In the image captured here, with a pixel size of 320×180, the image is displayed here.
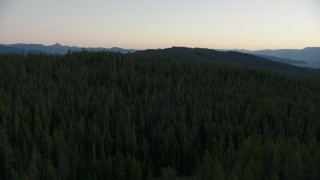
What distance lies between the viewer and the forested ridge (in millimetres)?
13562

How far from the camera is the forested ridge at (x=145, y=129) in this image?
1356 cm

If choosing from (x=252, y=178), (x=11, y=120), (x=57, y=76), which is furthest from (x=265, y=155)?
(x=57, y=76)

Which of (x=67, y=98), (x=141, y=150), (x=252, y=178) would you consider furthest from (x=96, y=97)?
(x=252, y=178)

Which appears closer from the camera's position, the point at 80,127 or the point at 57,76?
the point at 80,127

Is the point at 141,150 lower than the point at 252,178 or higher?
lower

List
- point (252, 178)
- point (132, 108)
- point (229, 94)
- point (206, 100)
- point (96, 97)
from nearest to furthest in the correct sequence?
point (252, 178) → point (132, 108) → point (96, 97) → point (206, 100) → point (229, 94)

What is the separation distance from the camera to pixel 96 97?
25750mm

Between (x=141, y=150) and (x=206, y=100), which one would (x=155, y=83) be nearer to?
(x=206, y=100)

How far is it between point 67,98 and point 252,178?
54.5ft

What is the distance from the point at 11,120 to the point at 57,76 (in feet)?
45.6

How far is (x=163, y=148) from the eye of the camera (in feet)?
58.7

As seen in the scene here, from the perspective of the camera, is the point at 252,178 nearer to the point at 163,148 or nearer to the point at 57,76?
the point at 163,148

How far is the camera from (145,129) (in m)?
20.5

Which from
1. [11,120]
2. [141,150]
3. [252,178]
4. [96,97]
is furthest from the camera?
[96,97]
